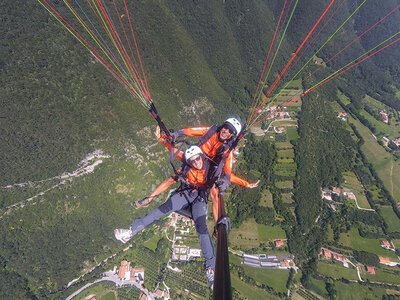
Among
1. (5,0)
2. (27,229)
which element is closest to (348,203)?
(27,229)

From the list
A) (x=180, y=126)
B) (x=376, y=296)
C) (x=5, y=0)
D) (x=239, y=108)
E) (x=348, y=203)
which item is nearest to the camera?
(x=376, y=296)

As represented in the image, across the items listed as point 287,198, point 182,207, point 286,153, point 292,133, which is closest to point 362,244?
point 287,198

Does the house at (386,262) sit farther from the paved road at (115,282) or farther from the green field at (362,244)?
the paved road at (115,282)

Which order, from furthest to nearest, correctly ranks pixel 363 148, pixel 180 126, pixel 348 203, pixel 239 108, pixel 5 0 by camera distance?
pixel 239 108, pixel 363 148, pixel 180 126, pixel 348 203, pixel 5 0

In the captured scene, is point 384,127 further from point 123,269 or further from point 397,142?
point 123,269

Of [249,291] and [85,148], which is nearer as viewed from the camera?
[249,291]

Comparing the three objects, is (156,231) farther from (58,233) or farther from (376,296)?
(376,296)
